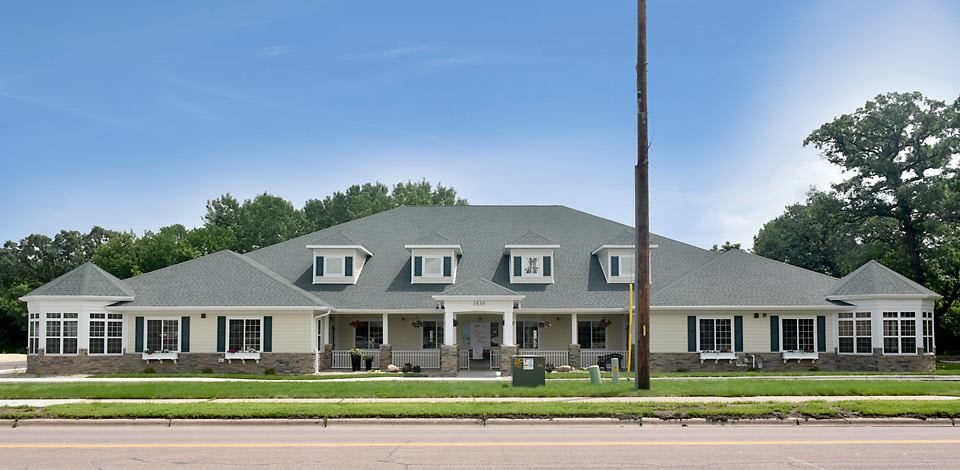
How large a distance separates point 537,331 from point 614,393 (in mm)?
19708

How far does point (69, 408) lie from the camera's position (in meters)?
19.9

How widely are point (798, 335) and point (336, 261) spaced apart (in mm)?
21463

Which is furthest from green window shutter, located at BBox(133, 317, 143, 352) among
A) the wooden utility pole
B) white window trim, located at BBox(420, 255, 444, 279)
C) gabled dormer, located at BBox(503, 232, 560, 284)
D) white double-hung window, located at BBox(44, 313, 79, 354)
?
the wooden utility pole

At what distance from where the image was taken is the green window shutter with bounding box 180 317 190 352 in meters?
37.1

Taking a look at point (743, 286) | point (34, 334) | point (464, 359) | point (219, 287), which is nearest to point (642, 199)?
point (743, 286)

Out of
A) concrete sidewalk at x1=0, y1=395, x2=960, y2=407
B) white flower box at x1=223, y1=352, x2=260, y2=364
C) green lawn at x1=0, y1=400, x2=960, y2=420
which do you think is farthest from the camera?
white flower box at x1=223, y1=352, x2=260, y2=364

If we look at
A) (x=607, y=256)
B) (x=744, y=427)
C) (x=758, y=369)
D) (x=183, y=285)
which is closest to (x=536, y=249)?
(x=607, y=256)

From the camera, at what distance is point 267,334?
1454 inches

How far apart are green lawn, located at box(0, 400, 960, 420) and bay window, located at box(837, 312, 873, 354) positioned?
18238mm

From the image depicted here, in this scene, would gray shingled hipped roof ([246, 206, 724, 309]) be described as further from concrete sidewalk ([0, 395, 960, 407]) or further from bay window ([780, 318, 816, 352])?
concrete sidewalk ([0, 395, 960, 407])

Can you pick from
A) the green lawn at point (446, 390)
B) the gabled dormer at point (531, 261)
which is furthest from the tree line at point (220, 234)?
the green lawn at point (446, 390)

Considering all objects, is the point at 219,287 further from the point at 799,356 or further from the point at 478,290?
the point at 799,356

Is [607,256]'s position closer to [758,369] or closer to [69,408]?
[758,369]

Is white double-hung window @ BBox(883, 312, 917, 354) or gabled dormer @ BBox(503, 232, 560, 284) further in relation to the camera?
gabled dormer @ BBox(503, 232, 560, 284)
